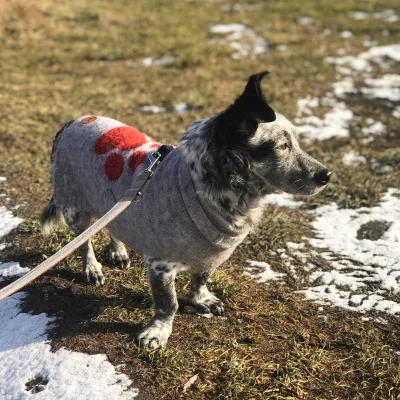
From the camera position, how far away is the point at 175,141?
7.14 m

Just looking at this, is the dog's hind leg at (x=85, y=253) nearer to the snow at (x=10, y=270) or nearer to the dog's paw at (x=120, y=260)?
the dog's paw at (x=120, y=260)

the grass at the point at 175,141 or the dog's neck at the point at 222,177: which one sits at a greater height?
the dog's neck at the point at 222,177

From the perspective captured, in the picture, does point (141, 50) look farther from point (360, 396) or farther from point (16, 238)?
point (360, 396)

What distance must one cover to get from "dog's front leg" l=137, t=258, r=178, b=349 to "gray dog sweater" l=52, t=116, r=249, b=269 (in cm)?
9

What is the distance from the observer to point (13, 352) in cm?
316

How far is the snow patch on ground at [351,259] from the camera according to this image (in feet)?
13.2

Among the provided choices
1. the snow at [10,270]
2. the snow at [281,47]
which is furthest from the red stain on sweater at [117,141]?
the snow at [281,47]

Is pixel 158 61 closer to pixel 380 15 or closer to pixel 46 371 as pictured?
pixel 380 15

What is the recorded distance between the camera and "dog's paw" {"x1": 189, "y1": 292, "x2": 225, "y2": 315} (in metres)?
3.69

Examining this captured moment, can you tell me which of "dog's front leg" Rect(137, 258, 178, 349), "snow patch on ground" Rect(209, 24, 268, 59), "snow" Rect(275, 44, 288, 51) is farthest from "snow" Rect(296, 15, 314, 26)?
"dog's front leg" Rect(137, 258, 178, 349)

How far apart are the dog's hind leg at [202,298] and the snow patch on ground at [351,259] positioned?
0.69 m

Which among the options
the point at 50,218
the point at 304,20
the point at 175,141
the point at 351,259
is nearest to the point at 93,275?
the point at 50,218

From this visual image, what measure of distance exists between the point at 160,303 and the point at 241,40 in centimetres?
1004

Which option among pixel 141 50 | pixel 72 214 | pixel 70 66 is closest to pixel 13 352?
pixel 72 214
